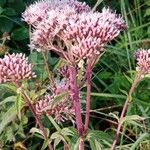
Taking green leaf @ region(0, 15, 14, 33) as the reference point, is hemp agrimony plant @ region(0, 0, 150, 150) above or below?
below

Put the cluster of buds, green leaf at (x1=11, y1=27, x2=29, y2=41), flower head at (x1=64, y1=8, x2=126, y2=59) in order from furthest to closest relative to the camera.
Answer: green leaf at (x1=11, y1=27, x2=29, y2=41) → the cluster of buds → flower head at (x1=64, y1=8, x2=126, y2=59)

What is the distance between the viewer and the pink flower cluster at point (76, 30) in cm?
171

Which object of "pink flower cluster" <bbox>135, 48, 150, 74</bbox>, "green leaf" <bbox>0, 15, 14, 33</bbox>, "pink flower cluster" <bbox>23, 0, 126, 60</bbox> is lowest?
"pink flower cluster" <bbox>135, 48, 150, 74</bbox>

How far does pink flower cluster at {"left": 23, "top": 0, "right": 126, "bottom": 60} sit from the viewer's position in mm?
1705

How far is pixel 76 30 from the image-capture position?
1.72 metres

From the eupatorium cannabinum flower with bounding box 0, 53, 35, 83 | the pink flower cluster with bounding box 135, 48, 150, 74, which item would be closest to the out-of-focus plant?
the eupatorium cannabinum flower with bounding box 0, 53, 35, 83

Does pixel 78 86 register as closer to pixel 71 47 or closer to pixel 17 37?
pixel 71 47

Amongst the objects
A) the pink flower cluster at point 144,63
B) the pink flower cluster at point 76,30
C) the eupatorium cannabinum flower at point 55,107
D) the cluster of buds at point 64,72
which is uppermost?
the pink flower cluster at point 76,30

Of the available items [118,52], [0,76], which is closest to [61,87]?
[0,76]

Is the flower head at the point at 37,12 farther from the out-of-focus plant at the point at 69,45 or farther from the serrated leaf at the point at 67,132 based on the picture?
the serrated leaf at the point at 67,132

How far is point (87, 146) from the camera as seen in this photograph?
8.27 ft

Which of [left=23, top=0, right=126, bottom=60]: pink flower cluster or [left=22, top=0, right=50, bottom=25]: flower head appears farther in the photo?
[left=22, top=0, right=50, bottom=25]: flower head

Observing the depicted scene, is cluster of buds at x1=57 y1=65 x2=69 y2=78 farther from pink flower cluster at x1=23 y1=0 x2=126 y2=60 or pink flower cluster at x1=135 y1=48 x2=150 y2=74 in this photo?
pink flower cluster at x1=135 y1=48 x2=150 y2=74

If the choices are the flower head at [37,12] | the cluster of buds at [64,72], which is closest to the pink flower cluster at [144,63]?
the cluster of buds at [64,72]
